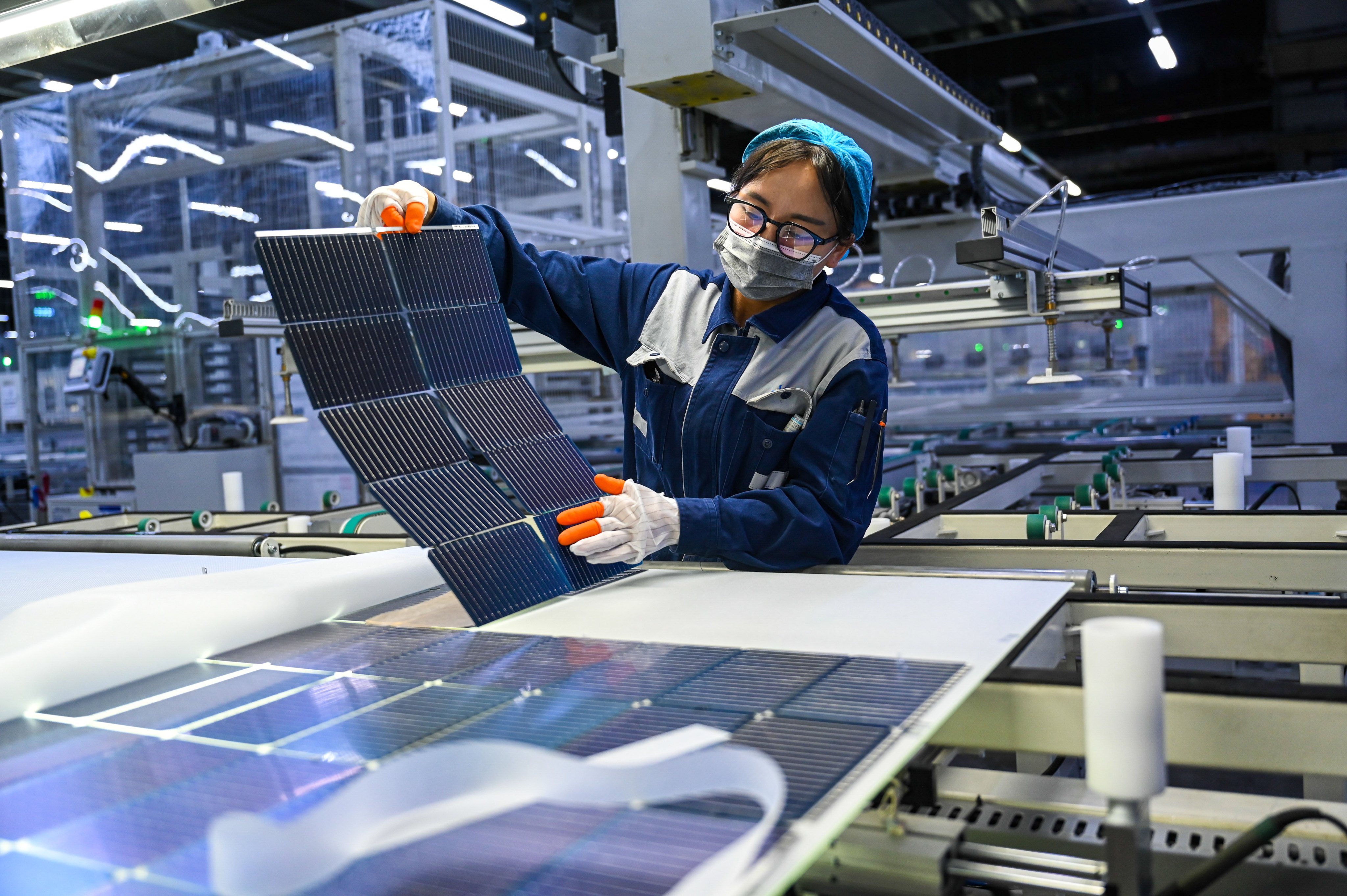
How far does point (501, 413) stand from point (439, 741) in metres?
0.72

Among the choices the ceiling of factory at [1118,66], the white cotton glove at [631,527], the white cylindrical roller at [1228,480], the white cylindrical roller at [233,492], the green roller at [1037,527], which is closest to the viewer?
the white cotton glove at [631,527]

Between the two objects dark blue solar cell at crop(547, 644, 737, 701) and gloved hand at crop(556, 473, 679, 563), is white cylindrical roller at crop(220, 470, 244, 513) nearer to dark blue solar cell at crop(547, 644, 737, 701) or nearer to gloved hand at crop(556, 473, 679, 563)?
gloved hand at crop(556, 473, 679, 563)

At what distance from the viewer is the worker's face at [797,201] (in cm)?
166

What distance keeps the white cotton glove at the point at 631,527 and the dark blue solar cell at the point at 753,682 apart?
1.13ft

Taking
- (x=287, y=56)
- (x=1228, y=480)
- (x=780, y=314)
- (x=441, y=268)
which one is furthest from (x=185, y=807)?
(x=287, y=56)

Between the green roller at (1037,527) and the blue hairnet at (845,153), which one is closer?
the blue hairnet at (845,153)

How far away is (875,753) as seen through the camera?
84 cm

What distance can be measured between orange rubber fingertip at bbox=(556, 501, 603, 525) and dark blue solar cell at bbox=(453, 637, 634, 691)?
A: 9.6 inches

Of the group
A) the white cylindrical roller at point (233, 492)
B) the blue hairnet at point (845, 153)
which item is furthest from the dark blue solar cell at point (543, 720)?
the white cylindrical roller at point (233, 492)

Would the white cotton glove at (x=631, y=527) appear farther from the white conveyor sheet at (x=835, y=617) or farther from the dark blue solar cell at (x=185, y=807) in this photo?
the dark blue solar cell at (x=185, y=807)

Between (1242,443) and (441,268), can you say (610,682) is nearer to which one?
(441,268)

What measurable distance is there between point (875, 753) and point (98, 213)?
6.58 metres

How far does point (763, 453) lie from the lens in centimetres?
168

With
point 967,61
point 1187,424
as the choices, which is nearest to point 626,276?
point 1187,424
